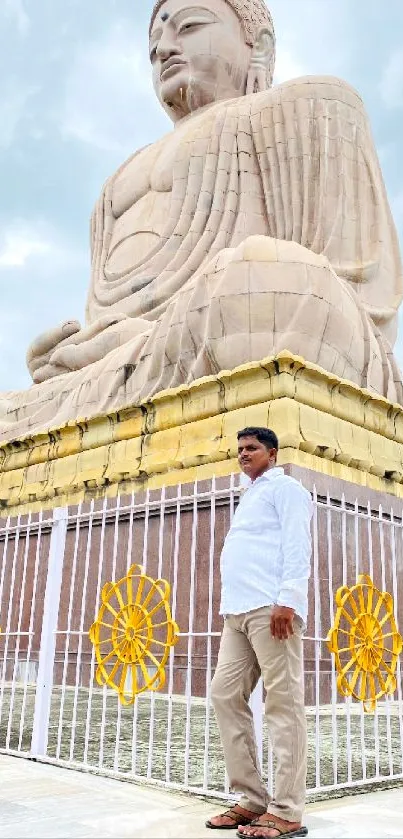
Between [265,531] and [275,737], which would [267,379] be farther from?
[275,737]

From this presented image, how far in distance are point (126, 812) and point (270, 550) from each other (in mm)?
923

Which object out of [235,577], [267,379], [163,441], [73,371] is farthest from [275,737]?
[73,371]

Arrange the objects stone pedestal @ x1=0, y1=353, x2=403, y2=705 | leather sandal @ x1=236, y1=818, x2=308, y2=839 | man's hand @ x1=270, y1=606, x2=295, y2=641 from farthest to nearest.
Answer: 1. stone pedestal @ x1=0, y1=353, x2=403, y2=705
2. man's hand @ x1=270, y1=606, x2=295, y2=641
3. leather sandal @ x1=236, y1=818, x2=308, y2=839

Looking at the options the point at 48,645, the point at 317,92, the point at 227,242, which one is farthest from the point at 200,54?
the point at 48,645

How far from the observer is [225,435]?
514 cm

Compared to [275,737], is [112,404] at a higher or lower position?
higher

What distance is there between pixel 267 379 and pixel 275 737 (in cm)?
300

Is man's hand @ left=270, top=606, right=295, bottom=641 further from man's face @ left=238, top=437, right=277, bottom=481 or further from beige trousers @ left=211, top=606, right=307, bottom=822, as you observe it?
man's face @ left=238, top=437, right=277, bottom=481

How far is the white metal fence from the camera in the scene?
3021 mm

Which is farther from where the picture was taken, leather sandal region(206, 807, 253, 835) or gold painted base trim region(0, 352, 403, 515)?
gold painted base trim region(0, 352, 403, 515)

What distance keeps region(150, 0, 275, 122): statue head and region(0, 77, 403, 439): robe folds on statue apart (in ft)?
2.24

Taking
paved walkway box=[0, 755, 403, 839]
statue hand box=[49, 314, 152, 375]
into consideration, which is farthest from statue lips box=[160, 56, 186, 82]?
paved walkway box=[0, 755, 403, 839]

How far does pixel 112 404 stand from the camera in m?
6.56

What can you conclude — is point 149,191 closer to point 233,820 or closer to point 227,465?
point 227,465
